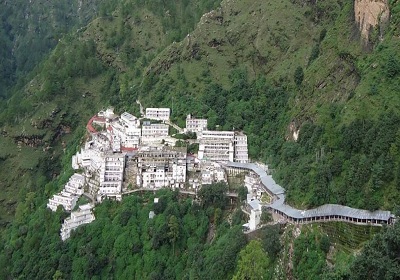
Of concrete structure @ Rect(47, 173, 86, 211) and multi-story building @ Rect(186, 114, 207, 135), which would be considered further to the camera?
multi-story building @ Rect(186, 114, 207, 135)

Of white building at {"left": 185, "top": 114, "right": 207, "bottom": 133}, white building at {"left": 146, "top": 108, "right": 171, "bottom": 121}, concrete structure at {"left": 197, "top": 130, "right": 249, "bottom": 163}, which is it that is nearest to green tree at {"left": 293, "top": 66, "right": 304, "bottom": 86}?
concrete structure at {"left": 197, "top": 130, "right": 249, "bottom": 163}

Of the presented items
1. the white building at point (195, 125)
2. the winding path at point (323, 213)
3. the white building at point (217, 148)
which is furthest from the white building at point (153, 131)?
the winding path at point (323, 213)

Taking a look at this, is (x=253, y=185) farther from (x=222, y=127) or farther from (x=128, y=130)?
(x=128, y=130)

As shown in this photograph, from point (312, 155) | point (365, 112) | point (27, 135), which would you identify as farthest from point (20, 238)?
point (365, 112)

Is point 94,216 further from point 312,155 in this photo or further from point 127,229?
point 312,155

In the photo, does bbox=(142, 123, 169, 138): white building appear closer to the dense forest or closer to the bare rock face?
the dense forest

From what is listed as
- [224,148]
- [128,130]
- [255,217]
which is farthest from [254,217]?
[128,130]
